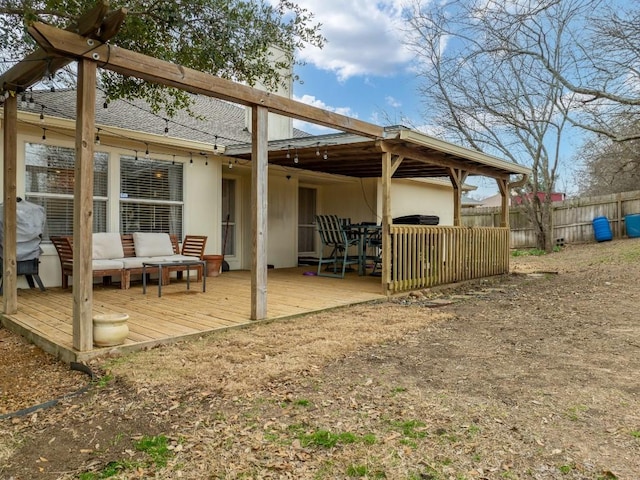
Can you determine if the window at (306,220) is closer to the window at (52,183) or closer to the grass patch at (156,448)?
the window at (52,183)

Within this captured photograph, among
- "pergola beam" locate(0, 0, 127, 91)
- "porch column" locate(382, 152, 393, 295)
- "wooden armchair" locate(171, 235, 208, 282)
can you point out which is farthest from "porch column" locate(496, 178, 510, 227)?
"pergola beam" locate(0, 0, 127, 91)

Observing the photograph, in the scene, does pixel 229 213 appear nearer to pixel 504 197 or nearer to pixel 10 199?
pixel 10 199

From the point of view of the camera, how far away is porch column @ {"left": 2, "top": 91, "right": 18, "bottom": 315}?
4395mm

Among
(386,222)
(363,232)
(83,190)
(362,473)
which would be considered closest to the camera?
(362,473)

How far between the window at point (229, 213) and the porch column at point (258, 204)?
15.1ft

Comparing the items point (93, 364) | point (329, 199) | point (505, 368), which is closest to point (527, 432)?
point (505, 368)

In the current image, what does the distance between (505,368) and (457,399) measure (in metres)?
0.76

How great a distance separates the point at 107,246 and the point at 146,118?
2.83 m

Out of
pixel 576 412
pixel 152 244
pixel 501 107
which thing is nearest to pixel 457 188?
pixel 152 244

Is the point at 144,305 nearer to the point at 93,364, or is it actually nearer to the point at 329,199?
the point at 93,364

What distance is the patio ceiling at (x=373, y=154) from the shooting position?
20.5 ft

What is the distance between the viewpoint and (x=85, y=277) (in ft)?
10.5

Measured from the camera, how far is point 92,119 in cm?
323

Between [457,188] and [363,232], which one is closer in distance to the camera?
[457,188]
